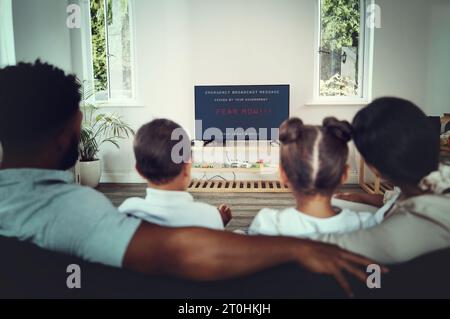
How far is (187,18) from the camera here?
4.39 meters

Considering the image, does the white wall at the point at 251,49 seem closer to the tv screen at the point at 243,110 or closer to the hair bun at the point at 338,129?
the tv screen at the point at 243,110

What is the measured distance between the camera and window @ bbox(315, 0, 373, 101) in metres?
4.42

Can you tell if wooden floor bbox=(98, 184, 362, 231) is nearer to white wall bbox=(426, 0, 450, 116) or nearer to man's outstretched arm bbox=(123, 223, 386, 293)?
white wall bbox=(426, 0, 450, 116)

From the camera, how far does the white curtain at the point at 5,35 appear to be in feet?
11.0

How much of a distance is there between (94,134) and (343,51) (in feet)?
9.75

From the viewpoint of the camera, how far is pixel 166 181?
3.75 ft

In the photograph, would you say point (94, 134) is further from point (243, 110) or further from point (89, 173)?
point (243, 110)

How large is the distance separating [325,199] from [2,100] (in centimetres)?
76

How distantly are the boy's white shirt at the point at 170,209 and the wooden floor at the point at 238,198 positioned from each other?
7.01ft

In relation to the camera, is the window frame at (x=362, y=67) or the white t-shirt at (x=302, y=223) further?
the window frame at (x=362, y=67)

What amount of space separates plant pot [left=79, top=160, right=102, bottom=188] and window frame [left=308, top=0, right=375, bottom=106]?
2424 millimetres

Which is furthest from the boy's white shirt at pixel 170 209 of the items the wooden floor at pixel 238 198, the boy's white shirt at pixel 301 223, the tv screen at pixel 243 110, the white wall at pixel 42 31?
the white wall at pixel 42 31
